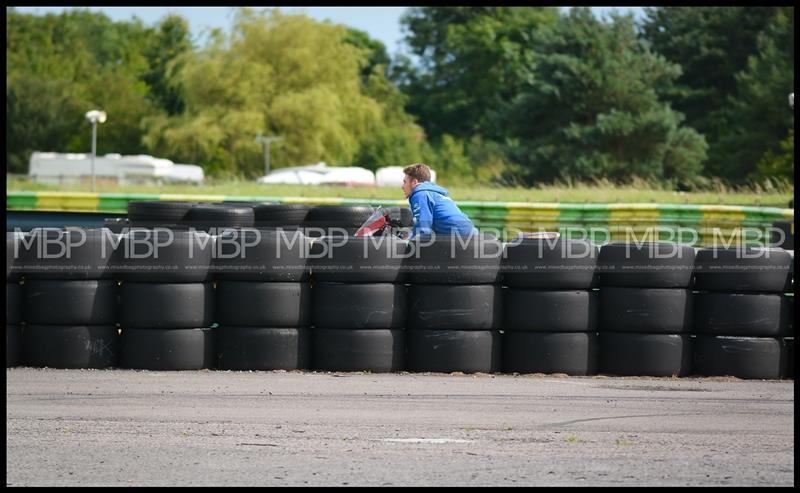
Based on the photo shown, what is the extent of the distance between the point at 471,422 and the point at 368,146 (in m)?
73.8

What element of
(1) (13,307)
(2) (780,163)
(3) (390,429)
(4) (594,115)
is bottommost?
(3) (390,429)

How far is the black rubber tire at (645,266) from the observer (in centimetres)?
999

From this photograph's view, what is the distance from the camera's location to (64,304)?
32.0 ft

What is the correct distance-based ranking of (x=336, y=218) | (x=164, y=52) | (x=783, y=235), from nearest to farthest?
(x=336, y=218)
(x=783, y=235)
(x=164, y=52)

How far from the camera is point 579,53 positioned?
174 feet

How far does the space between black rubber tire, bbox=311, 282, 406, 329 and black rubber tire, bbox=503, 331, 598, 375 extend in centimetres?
100

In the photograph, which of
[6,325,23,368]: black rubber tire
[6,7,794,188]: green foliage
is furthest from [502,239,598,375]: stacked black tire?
[6,7,794,188]: green foliage

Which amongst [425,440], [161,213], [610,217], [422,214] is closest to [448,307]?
[422,214]

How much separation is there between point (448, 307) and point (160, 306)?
2245 mm

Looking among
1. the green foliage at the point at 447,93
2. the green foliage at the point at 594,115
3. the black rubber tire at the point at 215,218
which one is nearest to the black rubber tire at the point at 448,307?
the black rubber tire at the point at 215,218

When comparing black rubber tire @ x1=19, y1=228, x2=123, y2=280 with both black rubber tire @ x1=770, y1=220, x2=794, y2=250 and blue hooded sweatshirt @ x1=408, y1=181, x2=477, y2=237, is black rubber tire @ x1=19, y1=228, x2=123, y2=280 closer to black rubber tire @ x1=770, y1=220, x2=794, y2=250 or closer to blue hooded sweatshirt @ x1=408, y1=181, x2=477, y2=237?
blue hooded sweatshirt @ x1=408, y1=181, x2=477, y2=237

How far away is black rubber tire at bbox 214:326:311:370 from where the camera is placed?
9.81m

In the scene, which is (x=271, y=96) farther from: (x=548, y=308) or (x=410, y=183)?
(x=548, y=308)
